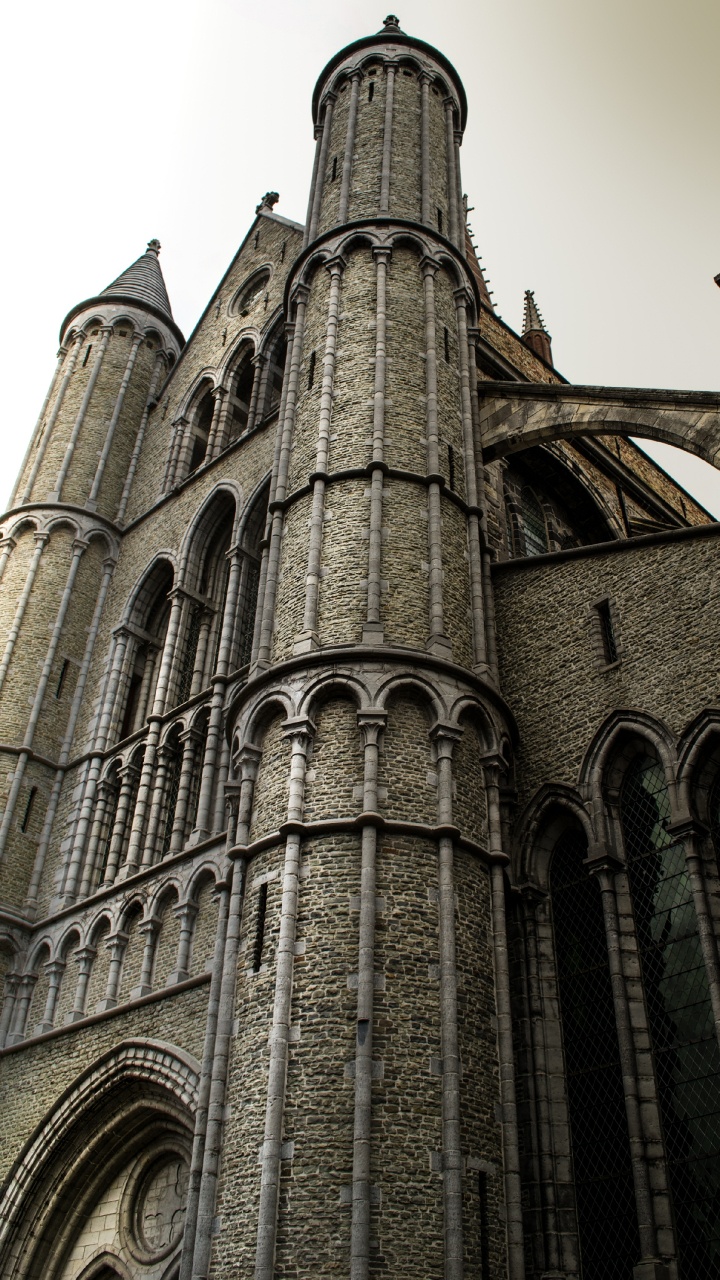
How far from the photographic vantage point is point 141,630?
2030cm

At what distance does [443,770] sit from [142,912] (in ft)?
19.0

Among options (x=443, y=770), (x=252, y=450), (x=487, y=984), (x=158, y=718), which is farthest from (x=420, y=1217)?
(x=252, y=450)

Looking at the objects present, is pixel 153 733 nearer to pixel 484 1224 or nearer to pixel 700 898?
pixel 700 898

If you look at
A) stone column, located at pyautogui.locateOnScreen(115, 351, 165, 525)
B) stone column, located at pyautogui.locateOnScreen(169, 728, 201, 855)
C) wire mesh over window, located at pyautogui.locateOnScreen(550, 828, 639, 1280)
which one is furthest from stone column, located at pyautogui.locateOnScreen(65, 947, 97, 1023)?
stone column, located at pyautogui.locateOnScreen(115, 351, 165, 525)

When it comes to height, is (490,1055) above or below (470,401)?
below

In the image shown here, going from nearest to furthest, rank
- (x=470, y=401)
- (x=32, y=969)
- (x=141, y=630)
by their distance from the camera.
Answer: (x=470, y=401) < (x=32, y=969) < (x=141, y=630)

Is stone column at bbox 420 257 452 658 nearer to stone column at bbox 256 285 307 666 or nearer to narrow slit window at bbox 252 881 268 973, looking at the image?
stone column at bbox 256 285 307 666

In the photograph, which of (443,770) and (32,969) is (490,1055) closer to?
(443,770)

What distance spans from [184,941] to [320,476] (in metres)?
5.64

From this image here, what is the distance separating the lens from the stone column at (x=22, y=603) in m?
20.0

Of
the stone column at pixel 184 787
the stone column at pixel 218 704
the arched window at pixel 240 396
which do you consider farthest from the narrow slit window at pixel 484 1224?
the arched window at pixel 240 396

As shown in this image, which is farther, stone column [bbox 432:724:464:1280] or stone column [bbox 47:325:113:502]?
stone column [bbox 47:325:113:502]

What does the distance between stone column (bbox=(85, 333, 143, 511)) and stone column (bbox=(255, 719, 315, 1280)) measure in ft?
40.4

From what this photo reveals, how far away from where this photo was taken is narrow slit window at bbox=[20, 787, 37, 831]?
60.3ft
